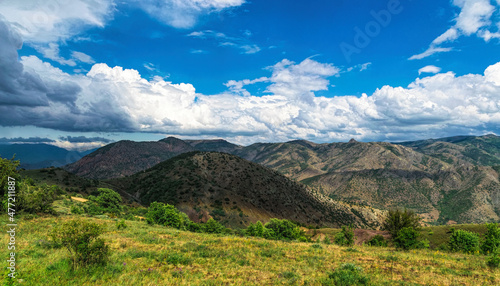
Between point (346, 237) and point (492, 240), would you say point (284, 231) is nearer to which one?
point (346, 237)

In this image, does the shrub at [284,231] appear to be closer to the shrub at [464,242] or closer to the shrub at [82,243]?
the shrub at [464,242]

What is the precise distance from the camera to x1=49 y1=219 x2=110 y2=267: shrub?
11.0 metres

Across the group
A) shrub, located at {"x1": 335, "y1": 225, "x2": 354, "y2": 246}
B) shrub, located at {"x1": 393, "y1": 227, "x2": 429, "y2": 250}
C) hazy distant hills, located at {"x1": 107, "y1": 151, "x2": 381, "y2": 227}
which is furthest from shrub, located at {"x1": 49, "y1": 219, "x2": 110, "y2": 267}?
hazy distant hills, located at {"x1": 107, "y1": 151, "x2": 381, "y2": 227}

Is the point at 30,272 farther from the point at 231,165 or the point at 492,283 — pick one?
the point at 231,165

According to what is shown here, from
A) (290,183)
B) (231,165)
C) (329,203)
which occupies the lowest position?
(329,203)

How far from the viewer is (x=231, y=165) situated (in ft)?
389

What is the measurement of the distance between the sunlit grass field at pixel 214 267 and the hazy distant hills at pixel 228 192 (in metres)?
61.7

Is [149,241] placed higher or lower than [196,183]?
higher

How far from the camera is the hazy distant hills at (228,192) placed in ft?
278

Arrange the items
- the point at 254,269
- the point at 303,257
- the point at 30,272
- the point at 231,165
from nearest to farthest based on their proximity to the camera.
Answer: the point at 30,272
the point at 254,269
the point at 303,257
the point at 231,165

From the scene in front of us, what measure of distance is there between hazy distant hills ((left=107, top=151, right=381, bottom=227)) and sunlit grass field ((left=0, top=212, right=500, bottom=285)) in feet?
203

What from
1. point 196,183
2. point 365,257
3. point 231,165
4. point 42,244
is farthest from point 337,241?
point 231,165

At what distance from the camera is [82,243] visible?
11.2 meters

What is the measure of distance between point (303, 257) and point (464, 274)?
32.4 feet
